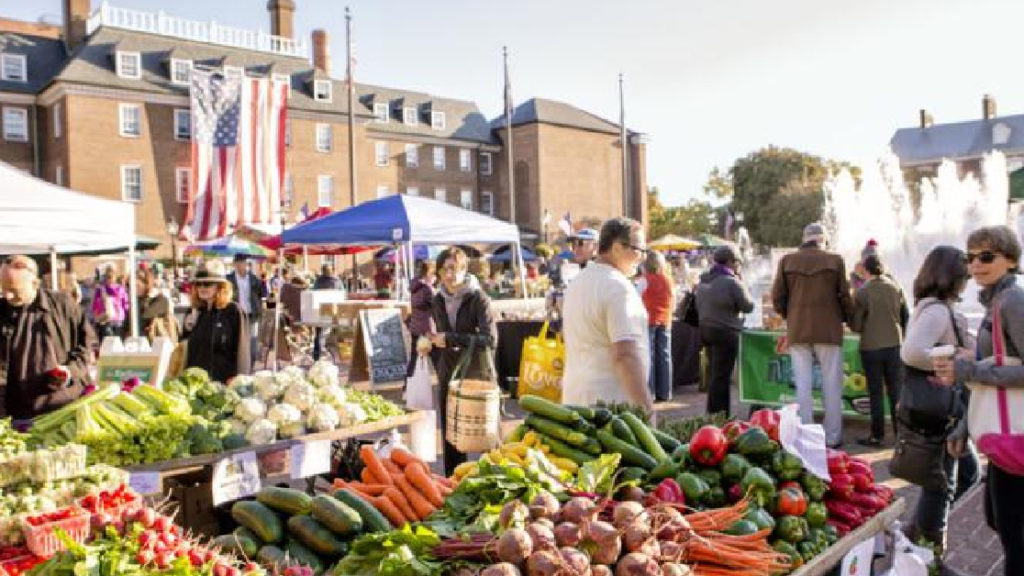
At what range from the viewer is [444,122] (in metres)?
50.8

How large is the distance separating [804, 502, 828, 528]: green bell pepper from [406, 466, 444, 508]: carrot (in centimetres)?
144

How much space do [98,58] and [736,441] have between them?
39263 millimetres

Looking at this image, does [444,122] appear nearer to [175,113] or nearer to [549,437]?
[175,113]

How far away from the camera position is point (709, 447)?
334 cm

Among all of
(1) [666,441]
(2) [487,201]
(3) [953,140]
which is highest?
(3) [953,140]

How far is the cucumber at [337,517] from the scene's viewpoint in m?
2.90

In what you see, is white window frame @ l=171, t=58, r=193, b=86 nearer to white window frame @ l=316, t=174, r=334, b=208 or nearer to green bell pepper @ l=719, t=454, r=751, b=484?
white window frame @ l=316, t=174, r=334, b=208

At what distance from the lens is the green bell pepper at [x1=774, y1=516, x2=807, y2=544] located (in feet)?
9.84

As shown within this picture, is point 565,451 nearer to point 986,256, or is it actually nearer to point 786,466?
point 786,466

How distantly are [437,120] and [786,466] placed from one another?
1916 inches

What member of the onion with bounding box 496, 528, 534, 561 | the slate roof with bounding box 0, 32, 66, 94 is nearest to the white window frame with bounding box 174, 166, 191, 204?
the slate roof with bounding box 0, 32, 66, 94

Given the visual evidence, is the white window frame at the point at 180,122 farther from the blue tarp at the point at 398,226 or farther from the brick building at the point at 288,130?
the blue tarp at the point at 398,226

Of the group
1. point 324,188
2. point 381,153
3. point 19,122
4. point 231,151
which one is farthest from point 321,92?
point 19,122

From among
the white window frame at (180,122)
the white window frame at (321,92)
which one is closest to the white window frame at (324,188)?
the white window frame at (321,92)
